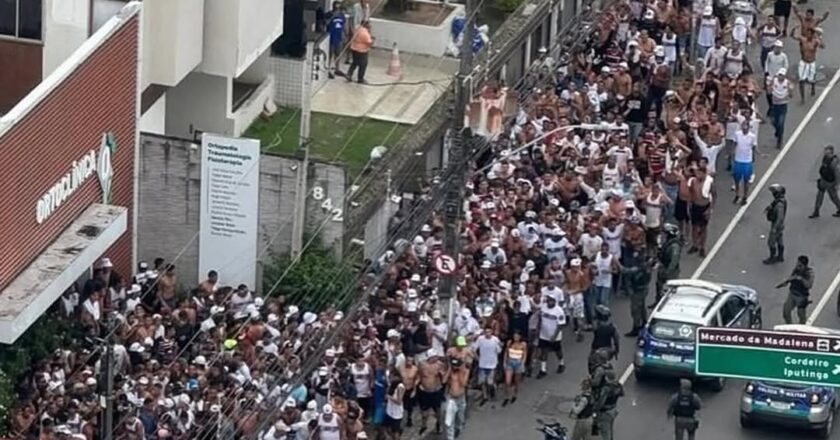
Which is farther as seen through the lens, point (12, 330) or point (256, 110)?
point (256, 110)

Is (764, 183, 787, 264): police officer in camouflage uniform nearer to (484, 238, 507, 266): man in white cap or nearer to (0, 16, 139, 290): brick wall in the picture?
(484, 238, 507, 266): man in white cap

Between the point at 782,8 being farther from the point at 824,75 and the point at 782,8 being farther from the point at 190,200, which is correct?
the point at 190,200

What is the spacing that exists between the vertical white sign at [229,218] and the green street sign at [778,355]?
10528 mm

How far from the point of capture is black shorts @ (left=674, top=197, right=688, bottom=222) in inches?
2042

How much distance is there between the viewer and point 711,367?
4106cm

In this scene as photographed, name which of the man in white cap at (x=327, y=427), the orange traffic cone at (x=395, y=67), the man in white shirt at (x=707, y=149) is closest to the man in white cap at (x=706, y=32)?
the man in white shirt at (x=707, y=149)

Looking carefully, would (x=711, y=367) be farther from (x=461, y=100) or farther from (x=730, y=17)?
(x=730, y=17)

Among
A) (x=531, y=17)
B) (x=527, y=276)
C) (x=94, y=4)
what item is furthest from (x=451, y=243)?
(x=531, y=17)

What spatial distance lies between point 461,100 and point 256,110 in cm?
807

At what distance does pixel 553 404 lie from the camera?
47625 mm

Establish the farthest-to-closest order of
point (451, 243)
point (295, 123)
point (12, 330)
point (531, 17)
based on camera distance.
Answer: point (531, 17), point (295, 123), point (451, 243), point (12, 330)

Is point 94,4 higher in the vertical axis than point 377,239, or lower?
higher

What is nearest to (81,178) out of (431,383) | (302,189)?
(302,189)

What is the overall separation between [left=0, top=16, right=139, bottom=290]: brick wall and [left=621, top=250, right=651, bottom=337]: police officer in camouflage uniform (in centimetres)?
763
